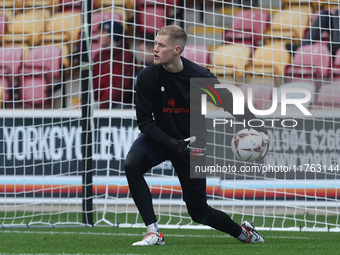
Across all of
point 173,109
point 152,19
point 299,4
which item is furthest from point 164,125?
point 299,4

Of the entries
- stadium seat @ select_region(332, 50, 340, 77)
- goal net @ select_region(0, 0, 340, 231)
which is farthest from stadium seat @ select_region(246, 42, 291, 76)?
stadium seat @ select_region(332, 50, 340, 77)

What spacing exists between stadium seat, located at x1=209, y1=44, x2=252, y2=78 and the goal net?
0.8 inches

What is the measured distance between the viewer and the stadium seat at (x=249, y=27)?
9742 millimetres

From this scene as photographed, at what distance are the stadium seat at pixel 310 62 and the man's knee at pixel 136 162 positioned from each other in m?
4.71

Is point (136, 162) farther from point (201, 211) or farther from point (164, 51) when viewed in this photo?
point (164, 51)

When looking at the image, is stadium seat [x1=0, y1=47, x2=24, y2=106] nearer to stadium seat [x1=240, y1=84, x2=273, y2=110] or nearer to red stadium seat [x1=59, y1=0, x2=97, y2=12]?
red stadium seat [x1=59, y1=0, x2=97, y2=12]

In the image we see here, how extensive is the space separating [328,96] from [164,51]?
5.17m

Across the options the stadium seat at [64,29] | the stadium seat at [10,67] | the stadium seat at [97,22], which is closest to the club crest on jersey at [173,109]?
the stadium seat at [64,29]

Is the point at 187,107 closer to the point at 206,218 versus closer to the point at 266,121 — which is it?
the point at 206,218

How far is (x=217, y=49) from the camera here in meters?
9.84

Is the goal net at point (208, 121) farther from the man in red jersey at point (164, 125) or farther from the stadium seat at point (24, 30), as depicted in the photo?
the man in red jersey at point (164, 125)

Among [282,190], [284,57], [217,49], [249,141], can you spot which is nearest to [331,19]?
[284,57]

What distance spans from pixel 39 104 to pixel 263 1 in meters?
3.43

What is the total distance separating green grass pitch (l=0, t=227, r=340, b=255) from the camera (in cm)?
488
